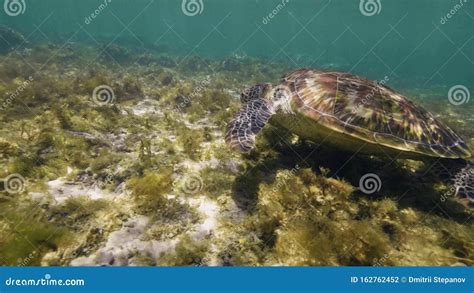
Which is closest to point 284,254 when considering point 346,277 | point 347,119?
point 346,277

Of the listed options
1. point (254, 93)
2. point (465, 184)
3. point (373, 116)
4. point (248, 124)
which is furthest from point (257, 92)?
point (465, 184)

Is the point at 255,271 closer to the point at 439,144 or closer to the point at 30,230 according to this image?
the point at 30,230

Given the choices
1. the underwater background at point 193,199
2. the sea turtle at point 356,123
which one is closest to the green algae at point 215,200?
the underwater background at point 193,199

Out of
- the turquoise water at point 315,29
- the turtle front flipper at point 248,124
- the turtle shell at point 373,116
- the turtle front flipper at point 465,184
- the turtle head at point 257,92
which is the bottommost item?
the turtle front flipper at point 465,184

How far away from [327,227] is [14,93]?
1001 cm

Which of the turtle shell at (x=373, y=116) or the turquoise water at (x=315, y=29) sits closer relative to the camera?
the turtle shell at (x=373, y=116)

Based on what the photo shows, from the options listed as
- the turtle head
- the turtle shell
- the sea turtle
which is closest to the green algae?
the sea turtle

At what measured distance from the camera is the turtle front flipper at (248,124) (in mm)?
4836

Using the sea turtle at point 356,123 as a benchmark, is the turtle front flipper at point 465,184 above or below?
below

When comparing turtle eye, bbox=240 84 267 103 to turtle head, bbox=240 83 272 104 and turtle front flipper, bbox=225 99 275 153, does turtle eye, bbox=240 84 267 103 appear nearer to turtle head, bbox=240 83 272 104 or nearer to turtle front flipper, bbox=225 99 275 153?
turtle head, bbox=240 83 272 104

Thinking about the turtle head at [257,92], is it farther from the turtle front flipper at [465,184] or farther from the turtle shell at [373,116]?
the turtle front flipper at [465,184]

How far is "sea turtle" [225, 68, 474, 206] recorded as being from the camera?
201 inches

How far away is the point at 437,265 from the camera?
3.79 metres

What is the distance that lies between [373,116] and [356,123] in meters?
0.42
